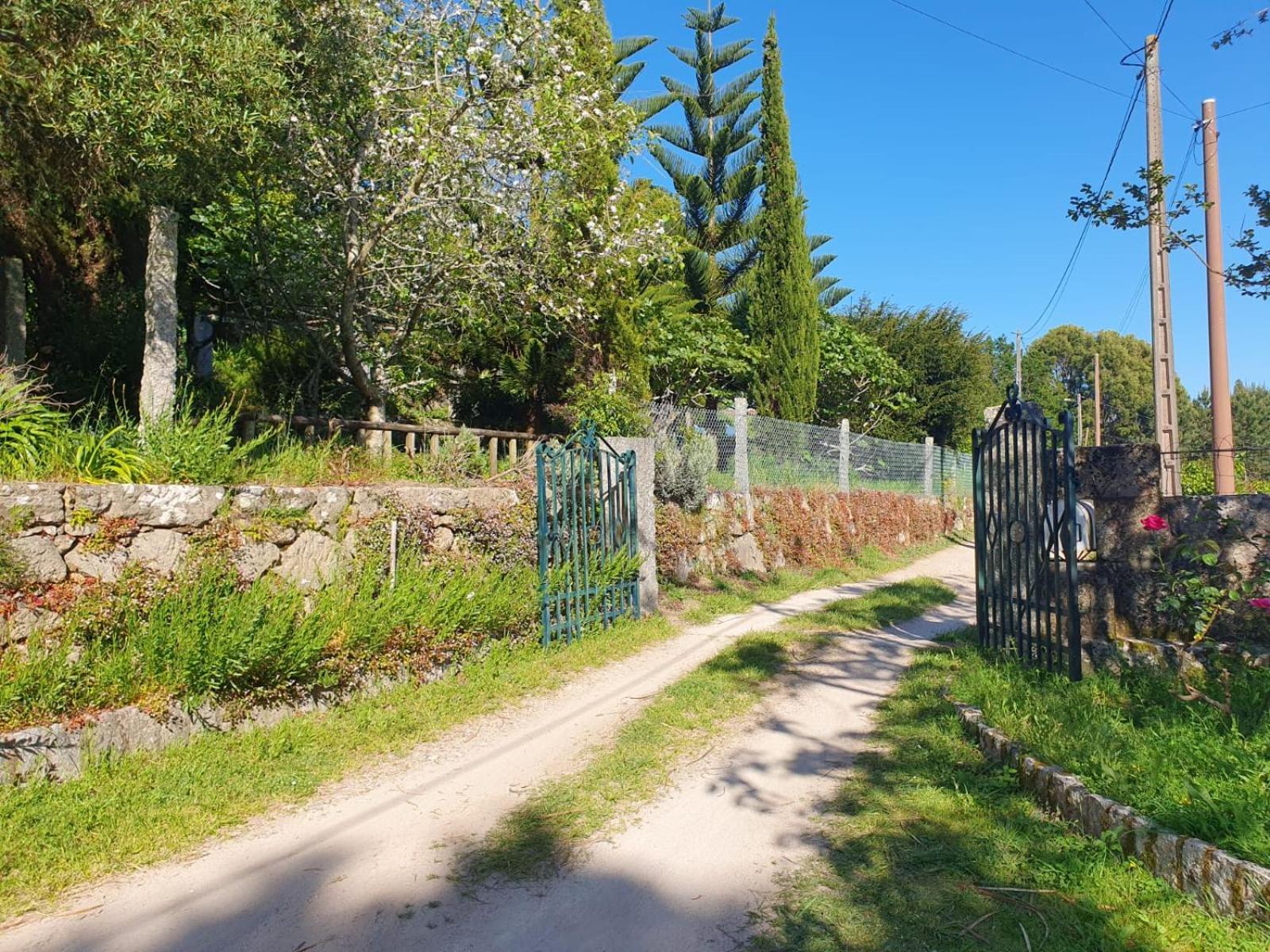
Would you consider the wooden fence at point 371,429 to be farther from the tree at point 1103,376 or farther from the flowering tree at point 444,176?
the tree at point 1103,376

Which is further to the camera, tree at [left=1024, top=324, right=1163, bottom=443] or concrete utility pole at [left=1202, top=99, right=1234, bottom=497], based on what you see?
tree at [left=1024, top=324, right=1163, bottom=443]

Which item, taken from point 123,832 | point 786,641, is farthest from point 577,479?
point 123,832

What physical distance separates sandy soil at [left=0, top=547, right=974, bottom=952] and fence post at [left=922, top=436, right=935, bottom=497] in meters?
15.8

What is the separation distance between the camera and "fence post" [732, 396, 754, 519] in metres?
12.4

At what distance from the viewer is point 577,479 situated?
787 centimetres

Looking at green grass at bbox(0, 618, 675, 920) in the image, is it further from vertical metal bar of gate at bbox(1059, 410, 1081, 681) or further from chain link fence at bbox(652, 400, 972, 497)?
chain link fence at bbox(652, 400, 972, 497)

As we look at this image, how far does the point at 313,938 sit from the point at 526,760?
6.25 ft

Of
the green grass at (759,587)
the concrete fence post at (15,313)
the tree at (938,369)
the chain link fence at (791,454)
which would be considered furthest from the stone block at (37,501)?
the tree at (938,369)

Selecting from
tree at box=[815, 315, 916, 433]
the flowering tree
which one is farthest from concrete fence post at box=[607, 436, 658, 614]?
tree at box=[815, 315, 916, 433]

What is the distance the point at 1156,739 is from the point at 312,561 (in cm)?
514

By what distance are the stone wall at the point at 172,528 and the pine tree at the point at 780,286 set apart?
1403cm

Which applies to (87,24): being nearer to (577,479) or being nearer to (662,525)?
(577,479)

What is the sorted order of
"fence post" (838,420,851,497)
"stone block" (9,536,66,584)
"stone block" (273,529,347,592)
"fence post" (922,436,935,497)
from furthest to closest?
"fence post" (922,436,935,497) < "fence post" (838,420,851,497) < "stone block" (273,529,347,592) < "stone block" (9,536,66,584)

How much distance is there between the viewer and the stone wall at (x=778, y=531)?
1091 centimetres
